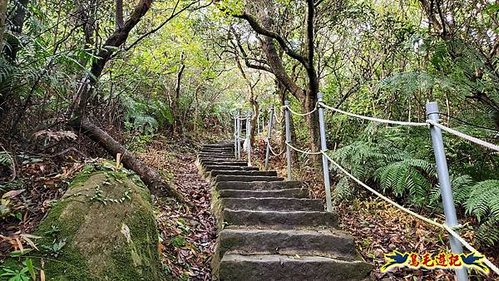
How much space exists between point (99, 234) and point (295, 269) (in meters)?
1.47

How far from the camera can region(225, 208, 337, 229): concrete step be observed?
→ 133 inches

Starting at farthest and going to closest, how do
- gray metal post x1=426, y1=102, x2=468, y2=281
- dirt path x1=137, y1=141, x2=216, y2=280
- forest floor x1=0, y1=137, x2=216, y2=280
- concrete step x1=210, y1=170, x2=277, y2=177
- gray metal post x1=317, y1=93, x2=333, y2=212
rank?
concrete step x1=210, y1=170, x2=277, y2=177 < gray metal post x1=317, y1=93, x2=333, y2=212 < dirt path x1=137, y1=141, x2=216, y2=280 < forest floor x1=0, y1=137, x2=216, y2=280 < gray metal post x1=426, y1=102, x2=468, y2=281

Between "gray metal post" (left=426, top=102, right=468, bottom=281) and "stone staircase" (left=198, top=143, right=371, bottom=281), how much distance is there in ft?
4.23

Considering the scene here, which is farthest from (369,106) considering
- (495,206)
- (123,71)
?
(123,71)

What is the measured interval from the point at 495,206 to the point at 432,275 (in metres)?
0.74

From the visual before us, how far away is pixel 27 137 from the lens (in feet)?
9.55

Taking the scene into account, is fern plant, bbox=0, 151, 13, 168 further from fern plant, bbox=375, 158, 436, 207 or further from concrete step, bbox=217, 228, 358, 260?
fern plant, bbox=375, 158, 436, 207

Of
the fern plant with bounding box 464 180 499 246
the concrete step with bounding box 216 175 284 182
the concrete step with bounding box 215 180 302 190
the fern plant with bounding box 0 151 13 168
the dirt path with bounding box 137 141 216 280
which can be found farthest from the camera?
the concrete step with bounding box 216 175 284 182

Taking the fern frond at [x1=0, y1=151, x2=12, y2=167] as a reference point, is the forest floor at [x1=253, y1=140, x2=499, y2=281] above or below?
below

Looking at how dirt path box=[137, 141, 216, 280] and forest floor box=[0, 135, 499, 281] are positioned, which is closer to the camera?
forest floor box=[0, 135, 499, 281]

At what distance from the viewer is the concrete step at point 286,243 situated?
2.93 metres

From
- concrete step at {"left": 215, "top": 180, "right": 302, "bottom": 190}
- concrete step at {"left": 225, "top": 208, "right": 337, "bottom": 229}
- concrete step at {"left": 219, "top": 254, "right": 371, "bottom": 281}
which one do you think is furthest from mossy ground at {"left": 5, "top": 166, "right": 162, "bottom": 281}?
concrete step at {"left": 215, "top": 180, "right": 302, "bottom": 190}

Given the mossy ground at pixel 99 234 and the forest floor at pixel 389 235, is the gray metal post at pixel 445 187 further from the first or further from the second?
the mossy ground at pixel 99 234

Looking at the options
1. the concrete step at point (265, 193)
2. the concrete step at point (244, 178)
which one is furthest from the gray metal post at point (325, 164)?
the concrete step at point (244, 178)
